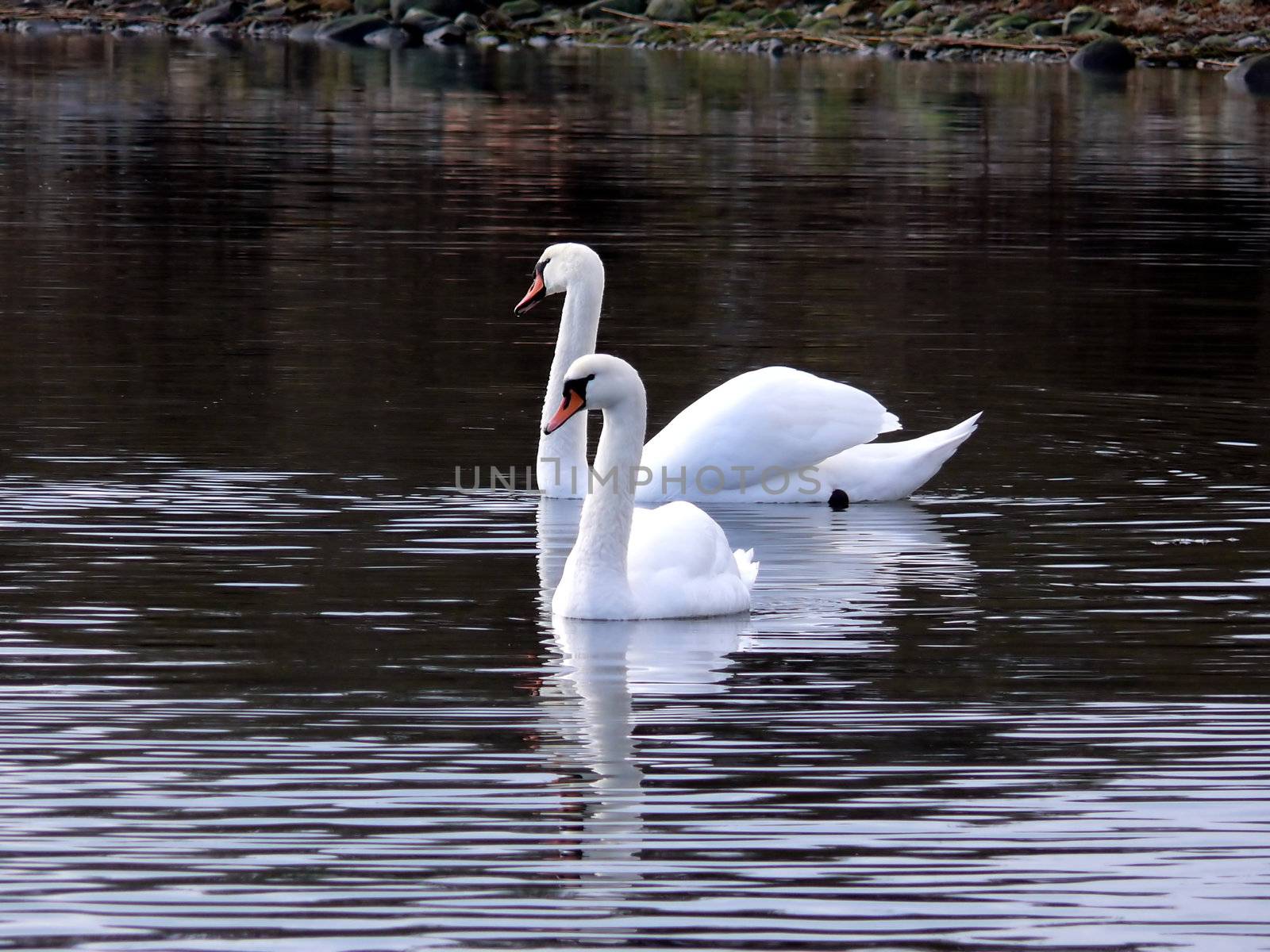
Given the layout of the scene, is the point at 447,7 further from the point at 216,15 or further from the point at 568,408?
the point at 568,408

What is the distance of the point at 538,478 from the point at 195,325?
5085 millimetres

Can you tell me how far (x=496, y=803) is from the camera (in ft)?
20.5

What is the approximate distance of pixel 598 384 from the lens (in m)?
8.70

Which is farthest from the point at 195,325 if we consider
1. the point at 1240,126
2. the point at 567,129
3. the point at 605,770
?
the point at 1240,126

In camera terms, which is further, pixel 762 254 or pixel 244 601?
pixel 762 254

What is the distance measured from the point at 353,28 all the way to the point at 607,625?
54711 millimetres

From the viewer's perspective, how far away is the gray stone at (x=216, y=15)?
6400cm

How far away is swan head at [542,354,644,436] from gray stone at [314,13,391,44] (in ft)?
176

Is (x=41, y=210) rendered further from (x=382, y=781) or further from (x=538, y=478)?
(x=382, y=781)

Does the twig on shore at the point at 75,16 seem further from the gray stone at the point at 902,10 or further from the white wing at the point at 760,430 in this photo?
the white wing at the point at 760,430

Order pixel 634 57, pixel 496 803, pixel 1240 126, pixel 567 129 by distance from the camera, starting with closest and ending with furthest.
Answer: pixel 496 803 → pixel 567 129 → pixel 1240 126 → pixel 634 57

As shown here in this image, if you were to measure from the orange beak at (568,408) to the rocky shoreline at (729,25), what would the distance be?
4678 cm

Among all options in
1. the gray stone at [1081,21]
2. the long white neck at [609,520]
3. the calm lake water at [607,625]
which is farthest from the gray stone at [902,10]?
the long white neck at [609,520]

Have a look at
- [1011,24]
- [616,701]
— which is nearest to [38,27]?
[1011,24]
